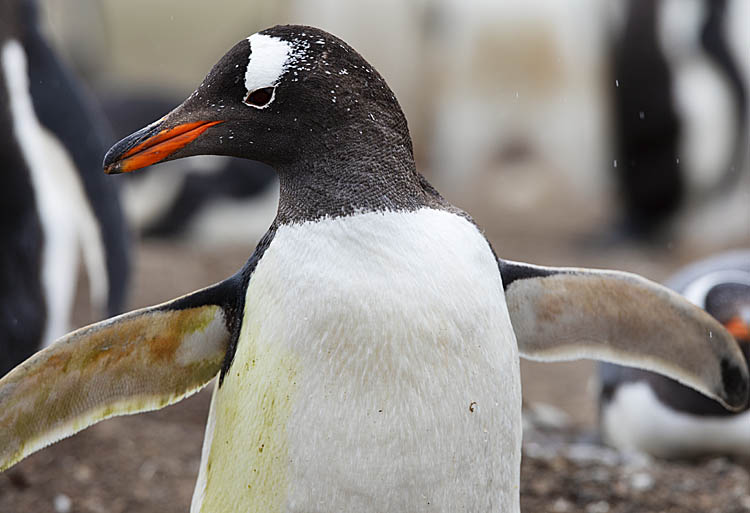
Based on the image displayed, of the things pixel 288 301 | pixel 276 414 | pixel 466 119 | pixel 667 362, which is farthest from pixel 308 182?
pixel 466 119

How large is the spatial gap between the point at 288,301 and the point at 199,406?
7.01 ft

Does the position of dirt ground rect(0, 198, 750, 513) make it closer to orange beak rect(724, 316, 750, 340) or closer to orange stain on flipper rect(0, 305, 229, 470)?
orange beak rect(724, 316, 750, 340)

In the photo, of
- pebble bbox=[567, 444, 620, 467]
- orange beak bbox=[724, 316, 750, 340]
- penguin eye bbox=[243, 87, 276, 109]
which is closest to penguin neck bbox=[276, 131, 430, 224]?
penguin eye bbox=[243, 87, 276, 109]

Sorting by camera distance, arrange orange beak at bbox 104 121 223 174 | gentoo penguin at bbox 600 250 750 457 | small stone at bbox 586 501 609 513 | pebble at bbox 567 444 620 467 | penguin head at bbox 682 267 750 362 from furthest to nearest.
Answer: gentoo penguin at bbox 600 250 750 457 < pebble at bbox 567 444 620 467 < penguin head at bbox 682 267 750 362 < small stone at bbox 586 501 609 513 < orange beak at bbox 104 121 223 174

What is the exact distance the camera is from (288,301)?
166cm

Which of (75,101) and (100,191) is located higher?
(75,101)

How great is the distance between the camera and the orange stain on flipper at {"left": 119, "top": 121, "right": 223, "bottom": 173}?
1620mm

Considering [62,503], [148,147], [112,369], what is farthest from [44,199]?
[148,147]

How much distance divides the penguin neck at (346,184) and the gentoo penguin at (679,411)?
142 cm

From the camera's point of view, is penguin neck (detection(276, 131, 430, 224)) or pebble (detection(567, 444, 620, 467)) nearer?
penguin neck (detection(276, 131, 430, 224))

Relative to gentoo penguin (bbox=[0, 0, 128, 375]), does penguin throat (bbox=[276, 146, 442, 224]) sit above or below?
above

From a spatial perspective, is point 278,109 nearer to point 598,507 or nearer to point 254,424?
point 254,424

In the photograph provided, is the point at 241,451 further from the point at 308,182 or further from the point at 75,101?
the point at 75,101

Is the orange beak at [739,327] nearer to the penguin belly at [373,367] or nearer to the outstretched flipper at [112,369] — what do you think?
the penguin belly at [373,367]
